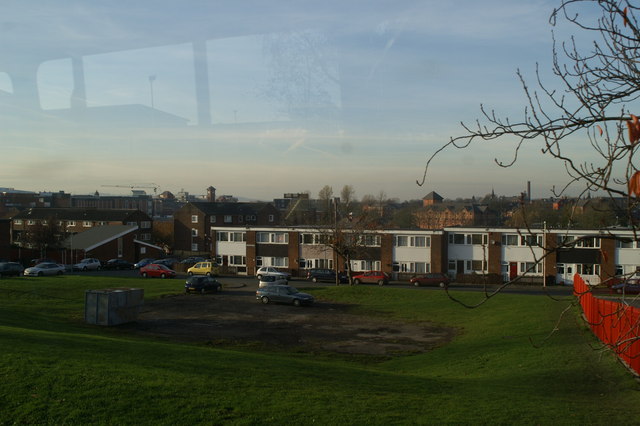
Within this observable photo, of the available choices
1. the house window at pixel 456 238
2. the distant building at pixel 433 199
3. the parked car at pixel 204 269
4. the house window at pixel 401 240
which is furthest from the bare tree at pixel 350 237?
the distant building at pixel 433 199

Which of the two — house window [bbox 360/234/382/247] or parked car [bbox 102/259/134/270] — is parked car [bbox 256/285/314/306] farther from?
parked car [bbox 102/259/134/270]

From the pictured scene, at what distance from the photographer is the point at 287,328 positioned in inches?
977

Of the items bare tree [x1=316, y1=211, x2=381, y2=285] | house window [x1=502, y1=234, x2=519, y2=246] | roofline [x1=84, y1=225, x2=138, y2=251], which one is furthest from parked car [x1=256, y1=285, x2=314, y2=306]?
roofline [x1=84, y1=225, x2=138, y2=251]

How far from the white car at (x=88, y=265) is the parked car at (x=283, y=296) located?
95.5 feet

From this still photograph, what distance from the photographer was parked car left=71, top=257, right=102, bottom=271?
179ft

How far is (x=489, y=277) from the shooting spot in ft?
152

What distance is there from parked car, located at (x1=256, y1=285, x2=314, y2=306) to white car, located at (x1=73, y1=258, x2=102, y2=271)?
29.1m

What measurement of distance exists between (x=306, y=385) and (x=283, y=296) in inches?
806

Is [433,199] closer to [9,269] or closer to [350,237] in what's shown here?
[350,237]

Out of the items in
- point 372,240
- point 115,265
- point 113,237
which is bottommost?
point 115,265

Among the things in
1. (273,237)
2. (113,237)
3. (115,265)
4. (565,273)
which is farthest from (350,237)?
(113,237)

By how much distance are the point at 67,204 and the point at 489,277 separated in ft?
348

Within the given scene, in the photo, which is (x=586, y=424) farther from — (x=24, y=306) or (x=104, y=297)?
(x=24, y=306)

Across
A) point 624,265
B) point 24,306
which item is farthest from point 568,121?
point 624,265
